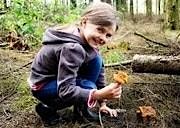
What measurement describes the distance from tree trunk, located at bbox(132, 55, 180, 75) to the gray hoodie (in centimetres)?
Result: 71

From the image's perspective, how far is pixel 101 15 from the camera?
2.44 meters

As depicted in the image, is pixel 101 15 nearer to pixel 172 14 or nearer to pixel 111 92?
pixel 111 92

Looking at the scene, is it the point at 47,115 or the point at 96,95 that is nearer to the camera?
the point at 96,95

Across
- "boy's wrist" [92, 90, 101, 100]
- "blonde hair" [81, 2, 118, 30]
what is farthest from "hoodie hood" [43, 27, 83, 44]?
"boy's wrist" [92, 90, 101, 100]

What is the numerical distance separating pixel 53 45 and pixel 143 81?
4.75 feet

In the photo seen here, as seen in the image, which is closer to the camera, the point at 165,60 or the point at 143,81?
the point at 165,60

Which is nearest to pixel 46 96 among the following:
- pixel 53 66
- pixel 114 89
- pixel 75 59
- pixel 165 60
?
pixel 53 66

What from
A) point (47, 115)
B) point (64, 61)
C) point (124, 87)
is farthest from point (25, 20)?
point (64, 61)

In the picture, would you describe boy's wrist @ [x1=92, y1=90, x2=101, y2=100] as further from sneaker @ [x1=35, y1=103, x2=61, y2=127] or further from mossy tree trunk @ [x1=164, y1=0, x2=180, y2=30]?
mossy tree trunk @ [x1=164, y1=0, x2=180, y2=30]

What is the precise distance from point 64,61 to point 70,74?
9 centimetres

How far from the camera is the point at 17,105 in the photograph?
327 centimetres

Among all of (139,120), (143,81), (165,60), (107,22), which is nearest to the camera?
(107,22)

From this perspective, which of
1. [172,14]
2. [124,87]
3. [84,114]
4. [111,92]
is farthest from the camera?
[172,14]

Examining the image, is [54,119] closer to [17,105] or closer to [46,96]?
[46,96]
